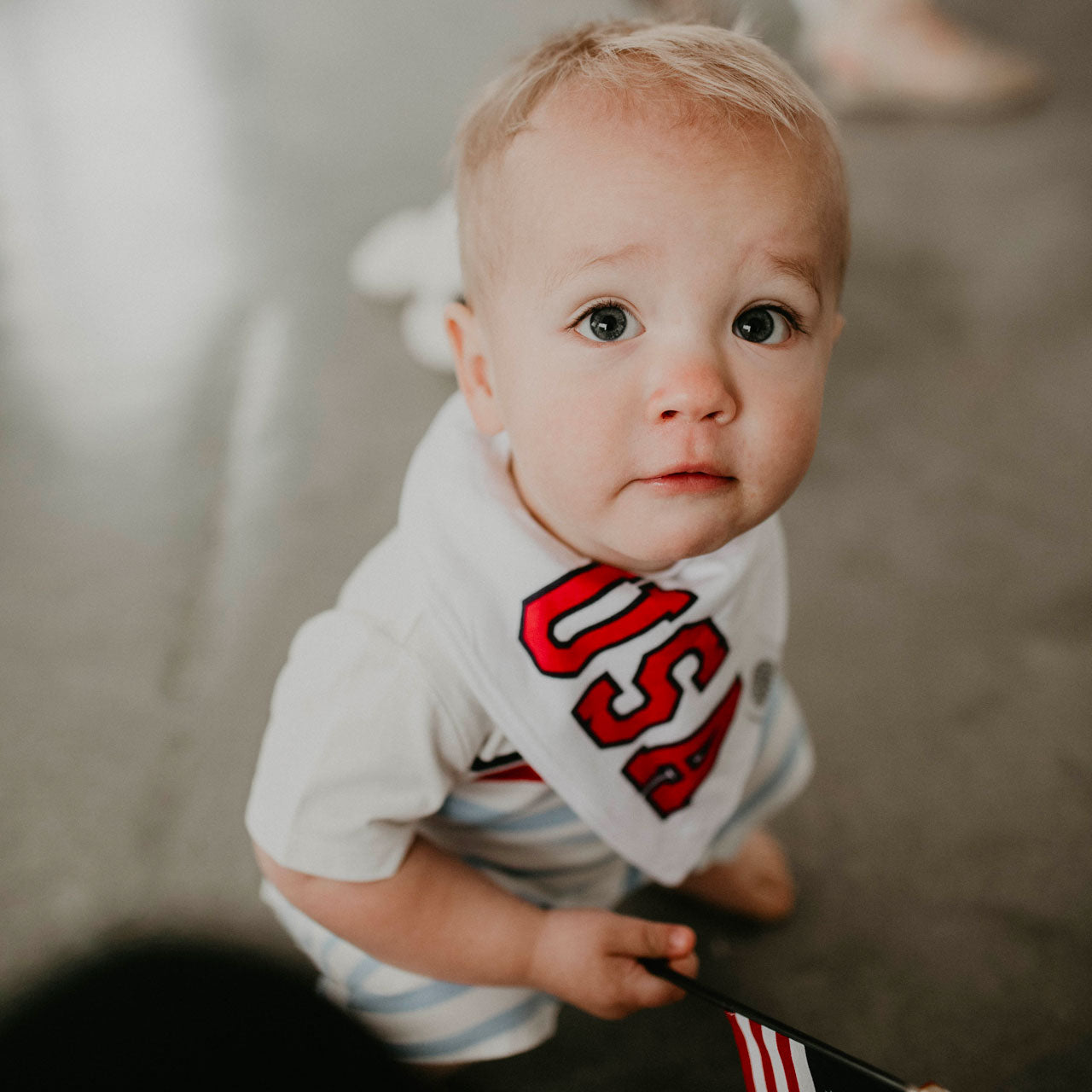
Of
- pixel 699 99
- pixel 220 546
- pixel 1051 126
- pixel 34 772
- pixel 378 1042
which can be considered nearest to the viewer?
pixel 378 1042

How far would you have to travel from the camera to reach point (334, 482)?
115cm

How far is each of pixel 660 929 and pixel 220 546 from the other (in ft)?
2.26

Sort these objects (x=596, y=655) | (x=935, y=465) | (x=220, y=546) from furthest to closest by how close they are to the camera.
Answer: (x=935, y=465) < (x=220, y=546) < (x=596, y=655)

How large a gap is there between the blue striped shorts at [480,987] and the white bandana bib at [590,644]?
0.18 ft

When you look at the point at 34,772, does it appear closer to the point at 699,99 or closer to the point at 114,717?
the point at 114,717

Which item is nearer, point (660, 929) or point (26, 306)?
point (660, 929)

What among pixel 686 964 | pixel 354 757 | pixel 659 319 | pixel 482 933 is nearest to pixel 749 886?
pixel 686 964

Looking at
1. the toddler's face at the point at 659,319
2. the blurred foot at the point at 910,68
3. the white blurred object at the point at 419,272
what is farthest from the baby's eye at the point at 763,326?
the blurred foot at the point at 910,68

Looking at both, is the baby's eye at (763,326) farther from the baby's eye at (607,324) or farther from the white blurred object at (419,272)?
the white blurred object at (419,272)

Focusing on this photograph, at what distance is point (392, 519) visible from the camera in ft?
3.63

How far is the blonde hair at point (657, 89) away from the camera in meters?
0.47

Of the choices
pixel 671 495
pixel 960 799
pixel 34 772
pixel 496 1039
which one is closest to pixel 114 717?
pixel 34 772

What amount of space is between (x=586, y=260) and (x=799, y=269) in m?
0.11

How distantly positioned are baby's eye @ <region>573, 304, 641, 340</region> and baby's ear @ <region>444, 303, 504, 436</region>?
0.08m
